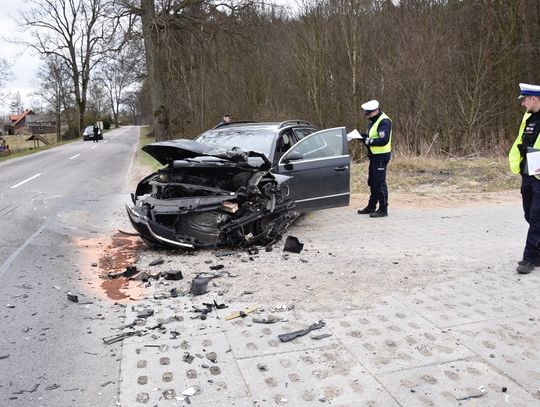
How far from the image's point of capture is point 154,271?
575 cm

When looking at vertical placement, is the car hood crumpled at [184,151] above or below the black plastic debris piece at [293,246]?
above

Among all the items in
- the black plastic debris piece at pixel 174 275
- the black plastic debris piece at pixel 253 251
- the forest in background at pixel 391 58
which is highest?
the forest in background at pixel 391 58

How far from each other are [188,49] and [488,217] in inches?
644

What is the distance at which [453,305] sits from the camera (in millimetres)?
4449

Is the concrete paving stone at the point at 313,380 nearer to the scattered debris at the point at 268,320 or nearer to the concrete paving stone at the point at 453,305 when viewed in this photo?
the scattered debris at the point at 268,320

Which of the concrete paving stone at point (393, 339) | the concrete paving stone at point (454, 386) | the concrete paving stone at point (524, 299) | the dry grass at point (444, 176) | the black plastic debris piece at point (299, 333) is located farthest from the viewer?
the dry grass at point (444, 176)

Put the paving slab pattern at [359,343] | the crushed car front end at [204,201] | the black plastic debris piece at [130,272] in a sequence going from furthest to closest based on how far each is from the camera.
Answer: the crushed car front end at [204,201] < the black plastic debris piece at [130,272] < the paving slab pattern at [359,343]

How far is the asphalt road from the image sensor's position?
3.29 metres

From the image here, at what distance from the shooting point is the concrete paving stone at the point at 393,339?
11.6 ft

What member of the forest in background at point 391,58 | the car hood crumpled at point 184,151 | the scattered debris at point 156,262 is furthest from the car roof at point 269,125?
the forest in background at point 391,58

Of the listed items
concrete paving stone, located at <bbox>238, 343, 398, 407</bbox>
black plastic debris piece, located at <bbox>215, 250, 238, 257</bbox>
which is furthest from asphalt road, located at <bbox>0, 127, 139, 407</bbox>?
black plastic debris piece, located at <bbox>215, 250, 238, 257</bbox>

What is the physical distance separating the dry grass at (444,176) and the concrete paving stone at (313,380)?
26.2 feet

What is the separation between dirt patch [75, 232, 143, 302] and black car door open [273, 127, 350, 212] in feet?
7.98

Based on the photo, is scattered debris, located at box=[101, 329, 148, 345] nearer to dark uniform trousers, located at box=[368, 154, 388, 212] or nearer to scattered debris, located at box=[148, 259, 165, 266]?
scattered debris, located at box=[148, 259, 165, 266]
